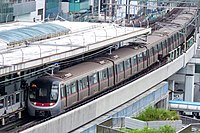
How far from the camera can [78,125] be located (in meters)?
25.3

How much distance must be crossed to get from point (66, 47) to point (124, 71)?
565 centimetres

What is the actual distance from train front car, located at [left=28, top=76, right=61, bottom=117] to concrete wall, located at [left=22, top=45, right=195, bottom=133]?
769 millimetres

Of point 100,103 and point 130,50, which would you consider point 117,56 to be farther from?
point 100,103

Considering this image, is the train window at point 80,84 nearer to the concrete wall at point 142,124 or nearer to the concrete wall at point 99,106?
the concrete wall at point 99,106

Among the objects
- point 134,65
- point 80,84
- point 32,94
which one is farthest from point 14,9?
point 32,94

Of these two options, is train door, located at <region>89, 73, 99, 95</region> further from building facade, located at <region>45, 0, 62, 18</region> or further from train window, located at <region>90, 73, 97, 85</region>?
building facade, located at <region>45, 0, 62, 18</region>

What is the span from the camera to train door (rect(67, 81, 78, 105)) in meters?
25.5

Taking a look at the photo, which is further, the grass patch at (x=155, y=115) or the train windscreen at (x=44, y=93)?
the grass patch at (x=155, y=115)

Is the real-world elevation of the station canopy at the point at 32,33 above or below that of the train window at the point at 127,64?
above

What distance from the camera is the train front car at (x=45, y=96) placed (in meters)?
24.6

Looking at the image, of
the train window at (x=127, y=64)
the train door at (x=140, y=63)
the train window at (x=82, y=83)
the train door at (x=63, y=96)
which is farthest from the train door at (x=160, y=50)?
the train door at (x=63, y=96)

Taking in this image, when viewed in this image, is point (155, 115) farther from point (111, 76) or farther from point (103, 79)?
point (111, 76)

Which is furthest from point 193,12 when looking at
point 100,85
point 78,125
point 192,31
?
point 78,125

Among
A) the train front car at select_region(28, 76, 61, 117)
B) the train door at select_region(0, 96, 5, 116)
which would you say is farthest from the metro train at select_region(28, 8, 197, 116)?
the train door at select_region(0, 96, 5, 116)
